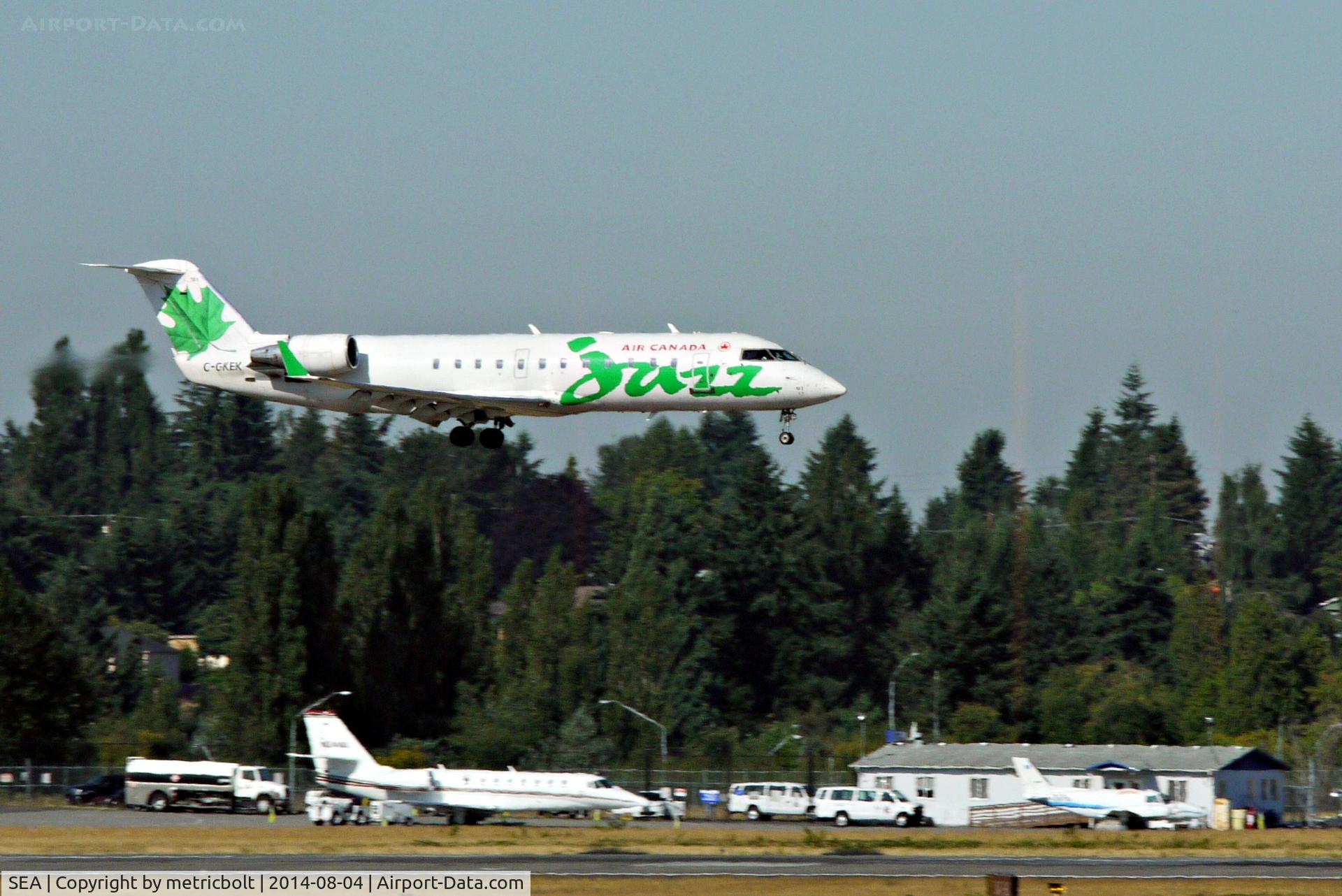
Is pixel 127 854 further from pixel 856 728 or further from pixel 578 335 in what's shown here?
pixel 856 728

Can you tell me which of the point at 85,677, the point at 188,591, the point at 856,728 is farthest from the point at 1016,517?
the point at 85,677

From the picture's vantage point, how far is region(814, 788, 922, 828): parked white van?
70.3 meters

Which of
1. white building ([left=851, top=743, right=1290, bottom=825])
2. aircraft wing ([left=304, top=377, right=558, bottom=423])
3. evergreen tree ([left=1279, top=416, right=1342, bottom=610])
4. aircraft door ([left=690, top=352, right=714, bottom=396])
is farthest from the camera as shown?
evergreen tree ([left=1279, top=416, right=1342, bottom=610])

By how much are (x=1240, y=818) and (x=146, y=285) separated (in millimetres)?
44205

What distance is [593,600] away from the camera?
456ft

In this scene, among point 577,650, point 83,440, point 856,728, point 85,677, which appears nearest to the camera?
point 85,677

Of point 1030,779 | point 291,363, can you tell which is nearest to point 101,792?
point 291,363

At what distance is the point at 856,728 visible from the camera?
12519 centimetres

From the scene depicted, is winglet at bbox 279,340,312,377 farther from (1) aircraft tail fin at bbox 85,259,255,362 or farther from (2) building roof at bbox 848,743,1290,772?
(2) building roof at bbox 848,743,1290,772

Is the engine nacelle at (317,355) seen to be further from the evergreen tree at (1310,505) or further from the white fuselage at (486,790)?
the evergreen tree at (1310,505)

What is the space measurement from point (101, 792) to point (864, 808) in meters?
31.9

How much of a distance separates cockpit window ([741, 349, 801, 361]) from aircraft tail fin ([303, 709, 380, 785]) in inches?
984

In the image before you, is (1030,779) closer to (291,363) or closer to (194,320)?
(291,363)

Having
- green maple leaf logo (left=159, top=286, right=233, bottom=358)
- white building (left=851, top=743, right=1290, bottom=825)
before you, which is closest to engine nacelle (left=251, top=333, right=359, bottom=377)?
green maple leaf logo (left=159, top=286, right=233, bottom=358)
